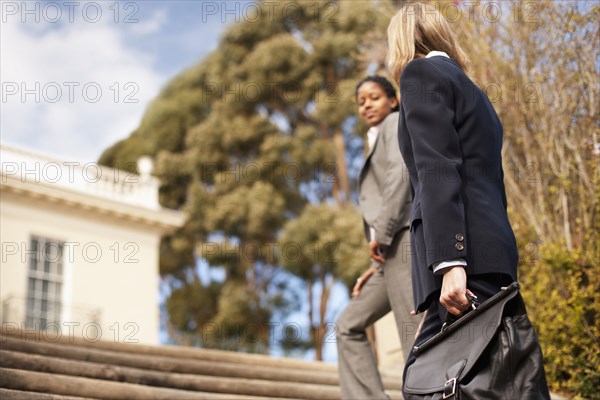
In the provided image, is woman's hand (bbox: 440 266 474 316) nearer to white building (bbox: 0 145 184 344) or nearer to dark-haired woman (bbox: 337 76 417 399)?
dark-haired woman (bbox: 337 76 417 399)

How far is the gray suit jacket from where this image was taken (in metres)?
4.58

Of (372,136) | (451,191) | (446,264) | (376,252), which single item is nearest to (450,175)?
(451,191)

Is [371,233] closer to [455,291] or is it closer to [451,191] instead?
[451,191]

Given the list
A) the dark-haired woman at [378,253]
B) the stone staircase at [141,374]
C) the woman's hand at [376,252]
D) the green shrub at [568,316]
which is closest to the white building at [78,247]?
the stone staircase at [141,374]

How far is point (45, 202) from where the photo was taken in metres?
18.6

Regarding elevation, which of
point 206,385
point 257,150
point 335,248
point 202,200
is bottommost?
point 206,385

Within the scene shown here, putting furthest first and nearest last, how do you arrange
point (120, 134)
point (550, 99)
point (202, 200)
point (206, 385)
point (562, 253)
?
point (120, 134) < point (202, 200) < point (550, 99) < point (562, 253) < point (206, 385)

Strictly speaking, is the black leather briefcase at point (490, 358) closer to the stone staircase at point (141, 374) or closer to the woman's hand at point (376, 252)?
the woman's hand at point (376, 252)

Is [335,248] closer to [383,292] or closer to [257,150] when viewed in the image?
[257,150]

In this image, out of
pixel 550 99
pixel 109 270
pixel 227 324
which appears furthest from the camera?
pixel 227 324

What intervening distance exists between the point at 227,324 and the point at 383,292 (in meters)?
17.1

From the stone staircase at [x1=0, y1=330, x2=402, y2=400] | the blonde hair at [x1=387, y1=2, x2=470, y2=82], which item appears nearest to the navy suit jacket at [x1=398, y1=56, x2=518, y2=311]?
the blonde hair at [x1=387, y1=2, x2=470, y2=82]

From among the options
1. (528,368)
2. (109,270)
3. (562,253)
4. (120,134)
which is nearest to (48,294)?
(109,270)

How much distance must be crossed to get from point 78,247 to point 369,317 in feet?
50.5
